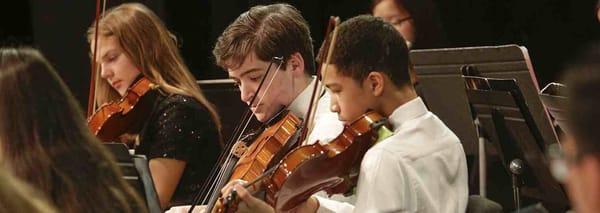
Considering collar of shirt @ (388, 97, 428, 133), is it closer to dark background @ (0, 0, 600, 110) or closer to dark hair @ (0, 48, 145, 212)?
dark hair @ (0, 48, 145, 212)

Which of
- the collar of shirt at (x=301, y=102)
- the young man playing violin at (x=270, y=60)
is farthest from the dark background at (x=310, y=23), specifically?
the collar of shirt at (x=301, y=102)

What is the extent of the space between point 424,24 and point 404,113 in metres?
1.65

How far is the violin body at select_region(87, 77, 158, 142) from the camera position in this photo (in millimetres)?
2736

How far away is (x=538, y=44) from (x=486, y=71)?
155 centimetres

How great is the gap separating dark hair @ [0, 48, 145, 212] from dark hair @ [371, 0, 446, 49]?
2.10m

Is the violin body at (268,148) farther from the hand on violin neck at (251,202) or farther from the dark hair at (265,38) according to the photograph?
the dark hair at (265,38)

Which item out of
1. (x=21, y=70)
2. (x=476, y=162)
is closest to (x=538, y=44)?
(x=476, y=162)

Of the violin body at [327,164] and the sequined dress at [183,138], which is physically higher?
the violin body at [327,164]

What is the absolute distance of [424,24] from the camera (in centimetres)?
365

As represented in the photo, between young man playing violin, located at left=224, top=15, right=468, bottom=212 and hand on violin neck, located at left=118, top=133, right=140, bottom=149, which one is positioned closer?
young man playing violin, located at left=224, top=15, right=468, bottom=212

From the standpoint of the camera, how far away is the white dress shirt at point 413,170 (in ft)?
6.39

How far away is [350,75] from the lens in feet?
6.86

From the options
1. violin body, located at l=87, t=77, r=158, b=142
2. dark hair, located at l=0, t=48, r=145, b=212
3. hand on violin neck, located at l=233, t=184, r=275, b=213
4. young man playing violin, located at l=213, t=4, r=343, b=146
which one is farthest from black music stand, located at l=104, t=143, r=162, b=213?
violin body, located at l=87, t=77, r=158, b=142

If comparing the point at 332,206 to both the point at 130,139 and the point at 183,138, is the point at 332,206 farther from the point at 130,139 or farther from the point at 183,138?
the point at 130,139
